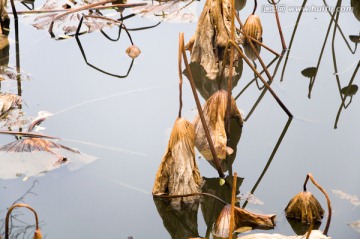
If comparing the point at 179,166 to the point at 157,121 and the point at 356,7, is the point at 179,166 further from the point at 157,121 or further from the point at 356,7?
the point at 356,7

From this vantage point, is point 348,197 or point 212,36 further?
point 212,36

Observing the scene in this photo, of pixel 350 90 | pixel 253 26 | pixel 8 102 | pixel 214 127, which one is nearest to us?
pixel 214 127

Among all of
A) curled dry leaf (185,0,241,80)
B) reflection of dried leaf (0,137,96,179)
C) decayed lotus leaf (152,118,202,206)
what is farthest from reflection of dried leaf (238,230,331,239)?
curled dry leaf (185,0,241,80)

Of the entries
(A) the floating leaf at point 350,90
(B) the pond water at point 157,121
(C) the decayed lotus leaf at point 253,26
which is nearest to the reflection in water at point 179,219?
(B) the pond water at point 157,121

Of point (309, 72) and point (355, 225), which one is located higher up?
point (309, 72)

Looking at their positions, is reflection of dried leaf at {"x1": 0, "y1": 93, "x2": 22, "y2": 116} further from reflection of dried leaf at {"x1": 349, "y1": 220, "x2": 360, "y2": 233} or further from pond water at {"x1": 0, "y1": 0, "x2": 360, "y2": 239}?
reflection of dried leaf at {"x1": 349, "y1": 220, "x2": 360, "y2": 233}

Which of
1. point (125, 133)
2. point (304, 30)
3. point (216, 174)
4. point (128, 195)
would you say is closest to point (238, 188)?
point (216, 174)

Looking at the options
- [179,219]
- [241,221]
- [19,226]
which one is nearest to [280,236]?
[241,221]
